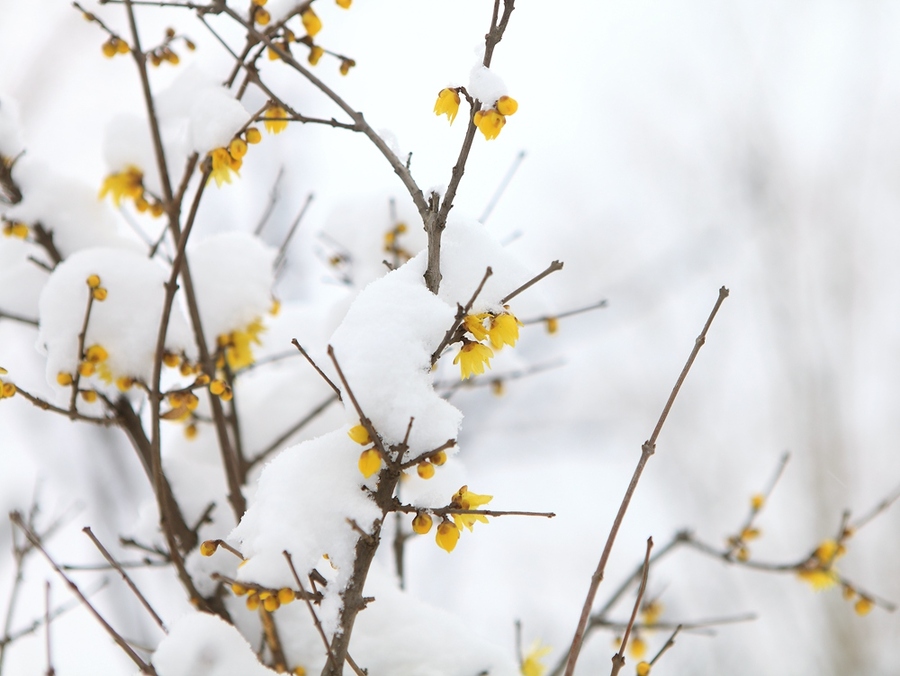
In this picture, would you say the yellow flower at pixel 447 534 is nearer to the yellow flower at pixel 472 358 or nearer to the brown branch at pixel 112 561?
the yellow flower at pixel 472 358

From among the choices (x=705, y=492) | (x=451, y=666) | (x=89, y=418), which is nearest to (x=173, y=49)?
(x=89, y=418)

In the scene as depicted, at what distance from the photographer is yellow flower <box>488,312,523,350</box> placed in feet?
2.81

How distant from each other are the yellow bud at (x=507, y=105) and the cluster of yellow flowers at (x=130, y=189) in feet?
3.02

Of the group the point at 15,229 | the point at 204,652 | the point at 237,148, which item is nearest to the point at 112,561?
the point at 204,652

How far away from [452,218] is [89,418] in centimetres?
76

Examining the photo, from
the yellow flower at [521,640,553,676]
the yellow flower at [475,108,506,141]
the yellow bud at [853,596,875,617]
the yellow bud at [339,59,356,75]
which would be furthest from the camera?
the yellow bud at [853,596,875,617]

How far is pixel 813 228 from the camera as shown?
27.8ft

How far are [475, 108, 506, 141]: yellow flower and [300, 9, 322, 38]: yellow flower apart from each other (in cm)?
56

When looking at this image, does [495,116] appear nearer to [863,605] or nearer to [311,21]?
[311,21]

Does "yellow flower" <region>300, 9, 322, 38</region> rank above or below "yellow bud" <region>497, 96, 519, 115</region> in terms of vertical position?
above

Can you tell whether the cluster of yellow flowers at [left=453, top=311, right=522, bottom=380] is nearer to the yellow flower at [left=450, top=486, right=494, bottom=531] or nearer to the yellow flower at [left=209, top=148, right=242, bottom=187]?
the yellow flower at [left=450, top=486, right=494, bottom=531]

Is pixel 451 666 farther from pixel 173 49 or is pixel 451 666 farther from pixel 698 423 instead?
pixel 698 423

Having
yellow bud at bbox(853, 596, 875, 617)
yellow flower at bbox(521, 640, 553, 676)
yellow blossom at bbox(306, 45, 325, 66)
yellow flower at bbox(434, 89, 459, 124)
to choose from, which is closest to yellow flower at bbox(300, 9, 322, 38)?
yellow blossom at bbox(306, 45, 325, 66)

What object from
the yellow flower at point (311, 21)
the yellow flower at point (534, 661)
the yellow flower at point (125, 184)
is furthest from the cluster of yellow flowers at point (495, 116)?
the yellow flower at point (534, 661)
